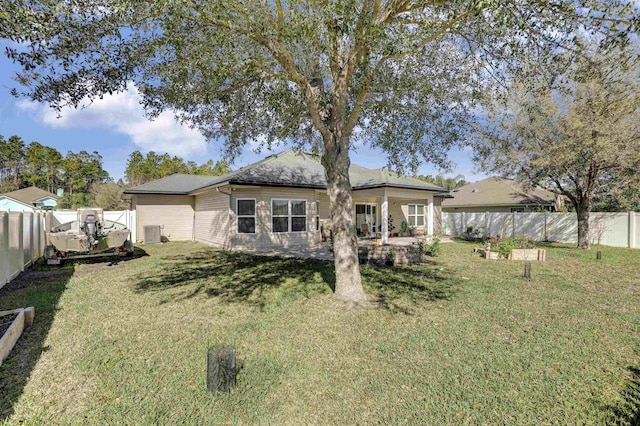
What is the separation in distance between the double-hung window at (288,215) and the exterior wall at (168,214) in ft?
22.5

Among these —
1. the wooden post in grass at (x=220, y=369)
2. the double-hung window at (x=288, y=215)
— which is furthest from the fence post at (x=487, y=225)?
the wooden post in grass at (x=220, y=369)

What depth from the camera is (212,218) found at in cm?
1568

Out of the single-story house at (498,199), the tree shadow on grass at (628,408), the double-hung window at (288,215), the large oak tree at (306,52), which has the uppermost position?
the large oak tree at (306,52)

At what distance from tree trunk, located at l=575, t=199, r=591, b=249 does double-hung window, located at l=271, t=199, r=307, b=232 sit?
481 inches

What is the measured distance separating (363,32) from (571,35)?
124 inches

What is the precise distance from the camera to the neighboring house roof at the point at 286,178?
13883 millimetres

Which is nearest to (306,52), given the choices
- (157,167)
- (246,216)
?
(246,216)

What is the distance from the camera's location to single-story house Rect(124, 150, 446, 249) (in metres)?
13.8

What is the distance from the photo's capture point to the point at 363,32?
14.9 feet

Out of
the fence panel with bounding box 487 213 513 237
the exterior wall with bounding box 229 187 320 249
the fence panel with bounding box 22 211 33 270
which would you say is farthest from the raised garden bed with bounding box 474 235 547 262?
the fence panel with bounding box 22 211 33 270

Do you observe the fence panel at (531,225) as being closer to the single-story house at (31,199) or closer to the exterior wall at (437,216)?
the exterior wall at (437,216)

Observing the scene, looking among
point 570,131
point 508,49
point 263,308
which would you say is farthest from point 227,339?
point 570,131

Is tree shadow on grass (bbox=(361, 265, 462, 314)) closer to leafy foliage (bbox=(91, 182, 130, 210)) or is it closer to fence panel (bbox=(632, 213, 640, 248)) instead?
fence panel (bbox=(632, 213, 640, 248))

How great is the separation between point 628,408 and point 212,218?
1531 cm
